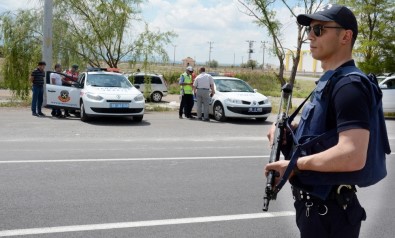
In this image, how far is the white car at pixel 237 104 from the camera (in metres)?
13.8

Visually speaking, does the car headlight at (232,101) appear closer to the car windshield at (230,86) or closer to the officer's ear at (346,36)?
the car windshield at (230,86)

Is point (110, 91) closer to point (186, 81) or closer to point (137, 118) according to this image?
point (137, 118)

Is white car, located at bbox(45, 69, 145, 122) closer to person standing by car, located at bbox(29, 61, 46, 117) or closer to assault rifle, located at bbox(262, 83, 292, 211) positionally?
person standing by car, located at bbox(29, 61, 46, 117)

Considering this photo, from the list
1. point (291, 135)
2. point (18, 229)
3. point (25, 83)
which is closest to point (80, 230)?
point (18, 229)

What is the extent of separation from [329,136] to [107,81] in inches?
481

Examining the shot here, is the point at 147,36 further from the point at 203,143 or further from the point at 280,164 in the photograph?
the point at 280,164

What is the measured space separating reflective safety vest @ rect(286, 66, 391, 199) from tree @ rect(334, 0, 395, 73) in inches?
709

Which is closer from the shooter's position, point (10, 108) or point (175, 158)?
point (175, 158)

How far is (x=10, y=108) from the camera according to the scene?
1587 centimetres

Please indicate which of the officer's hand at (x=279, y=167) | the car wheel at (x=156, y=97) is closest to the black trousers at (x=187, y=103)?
the car wheel at (x=156, y=97)

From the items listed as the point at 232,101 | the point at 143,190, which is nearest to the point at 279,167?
the point at 143,190

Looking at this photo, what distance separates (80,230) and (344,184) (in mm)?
2817

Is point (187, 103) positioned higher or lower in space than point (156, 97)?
higher

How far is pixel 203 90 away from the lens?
1403 cm
